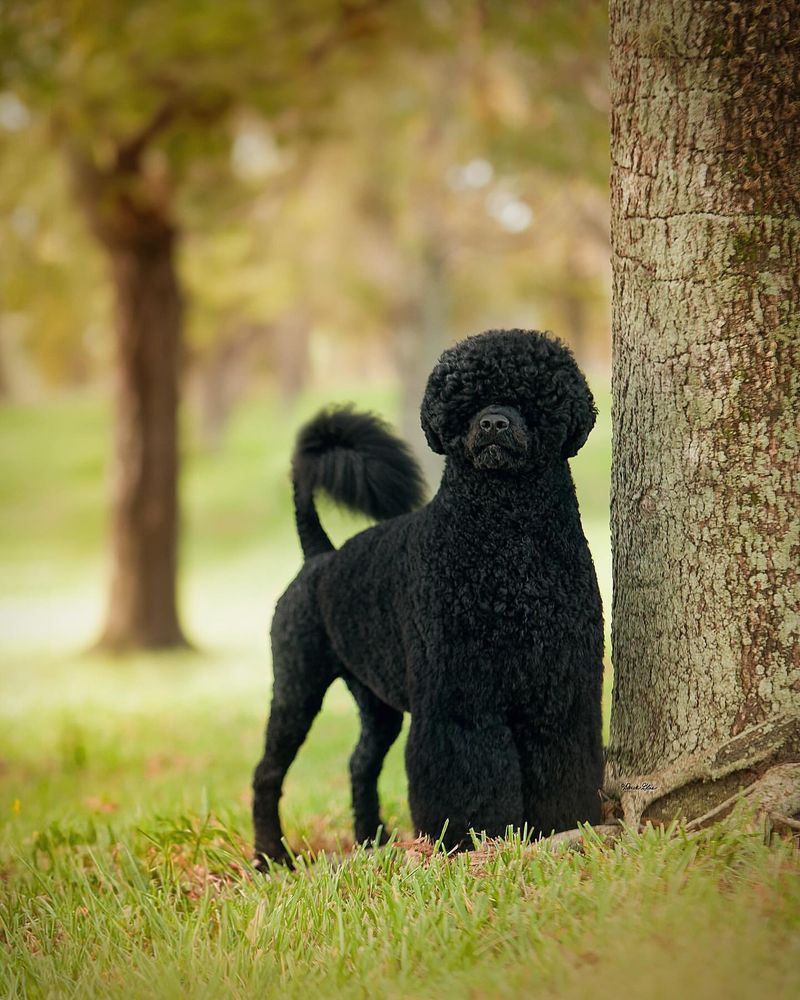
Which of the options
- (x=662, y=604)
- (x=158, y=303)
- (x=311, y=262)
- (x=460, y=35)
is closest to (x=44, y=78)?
(x=158, y=303)

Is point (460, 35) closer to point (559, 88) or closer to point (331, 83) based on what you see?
point (331, 83)

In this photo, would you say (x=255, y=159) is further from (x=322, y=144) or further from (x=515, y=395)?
(x=515, y=395)

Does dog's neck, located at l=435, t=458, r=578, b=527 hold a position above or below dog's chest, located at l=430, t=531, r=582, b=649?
above

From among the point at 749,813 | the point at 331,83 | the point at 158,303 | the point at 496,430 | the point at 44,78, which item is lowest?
the point at 749,813

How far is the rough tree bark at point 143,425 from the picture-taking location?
11203mm

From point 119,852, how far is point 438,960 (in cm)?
172

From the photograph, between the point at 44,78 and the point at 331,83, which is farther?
the point at 331,83

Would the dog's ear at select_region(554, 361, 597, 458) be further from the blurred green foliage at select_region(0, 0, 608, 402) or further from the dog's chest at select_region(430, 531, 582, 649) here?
the blurred green foliage at select_region(0, 0, 608, 402)

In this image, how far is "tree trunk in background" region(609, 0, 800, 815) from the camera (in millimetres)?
3000

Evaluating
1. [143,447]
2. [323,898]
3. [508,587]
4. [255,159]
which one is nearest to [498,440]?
[508,587]

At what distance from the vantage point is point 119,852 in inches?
148

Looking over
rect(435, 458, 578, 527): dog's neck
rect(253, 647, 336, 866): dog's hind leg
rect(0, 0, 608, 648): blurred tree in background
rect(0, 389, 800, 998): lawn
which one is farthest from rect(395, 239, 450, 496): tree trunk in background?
rect(435, 458, 578, 527): dog's neck

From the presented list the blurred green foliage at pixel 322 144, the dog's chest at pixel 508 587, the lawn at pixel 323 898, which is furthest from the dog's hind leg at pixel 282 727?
the blurred green foliage at pixel 322 144

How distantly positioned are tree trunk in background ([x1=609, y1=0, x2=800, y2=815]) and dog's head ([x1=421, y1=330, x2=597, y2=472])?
296 mm
